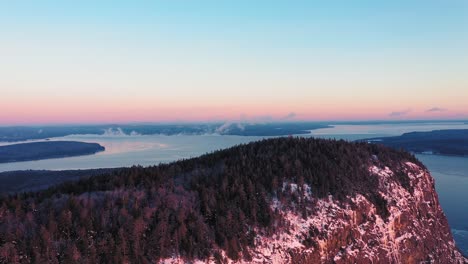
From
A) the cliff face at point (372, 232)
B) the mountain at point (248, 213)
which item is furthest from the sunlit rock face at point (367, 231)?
the mountain at point (248, 213)

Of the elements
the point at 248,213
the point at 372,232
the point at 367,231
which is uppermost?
the point at 248,213

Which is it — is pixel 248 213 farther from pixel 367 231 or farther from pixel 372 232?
pixel 372 232

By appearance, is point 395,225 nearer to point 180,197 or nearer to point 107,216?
point 180,197

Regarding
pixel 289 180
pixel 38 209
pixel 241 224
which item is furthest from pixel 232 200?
pixel 38 209

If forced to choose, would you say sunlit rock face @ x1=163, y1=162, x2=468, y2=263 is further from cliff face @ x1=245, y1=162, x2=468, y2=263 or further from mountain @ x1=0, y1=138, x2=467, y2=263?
mountain @ x1=0, y1=138, x2=467, y2=263

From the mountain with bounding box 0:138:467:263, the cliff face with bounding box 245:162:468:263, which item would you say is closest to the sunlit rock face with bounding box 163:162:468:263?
the cliff face with bounding box 245:162:468:263

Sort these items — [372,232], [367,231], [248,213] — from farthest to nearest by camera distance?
1. [372,232]
2. [367,231]
3. [248,213]

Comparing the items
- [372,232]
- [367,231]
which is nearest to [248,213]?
[367,231]
